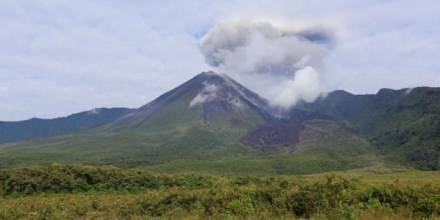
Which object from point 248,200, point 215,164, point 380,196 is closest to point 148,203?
point 248,200

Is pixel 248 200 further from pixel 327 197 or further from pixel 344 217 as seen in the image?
pixel 344 217

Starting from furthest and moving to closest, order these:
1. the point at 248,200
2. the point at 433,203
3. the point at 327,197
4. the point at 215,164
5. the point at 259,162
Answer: the point at 259,162
the point at 215,164
the point at 248,200
the point at 327,197
the point at 433,203

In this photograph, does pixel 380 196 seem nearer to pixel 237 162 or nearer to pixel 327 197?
pixel 327 197

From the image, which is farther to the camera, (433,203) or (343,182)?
(343,182)

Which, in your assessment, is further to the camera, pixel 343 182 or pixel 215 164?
pixel 215 164

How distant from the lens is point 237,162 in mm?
184750

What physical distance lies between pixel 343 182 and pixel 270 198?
159 inches

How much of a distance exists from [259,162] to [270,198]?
171766 mm

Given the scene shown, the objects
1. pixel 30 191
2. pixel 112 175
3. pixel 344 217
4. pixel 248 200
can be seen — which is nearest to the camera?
pixel 344 217

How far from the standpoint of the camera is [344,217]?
1345 cm

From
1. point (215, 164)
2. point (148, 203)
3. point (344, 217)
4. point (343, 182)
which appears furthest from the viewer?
point (215, 164)

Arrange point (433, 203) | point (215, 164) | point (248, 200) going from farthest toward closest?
point (215, 164)
point (248, 200)
point (433, 203)

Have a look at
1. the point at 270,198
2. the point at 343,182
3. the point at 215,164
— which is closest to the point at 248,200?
the point at 270,198

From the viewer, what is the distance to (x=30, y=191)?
153ft
